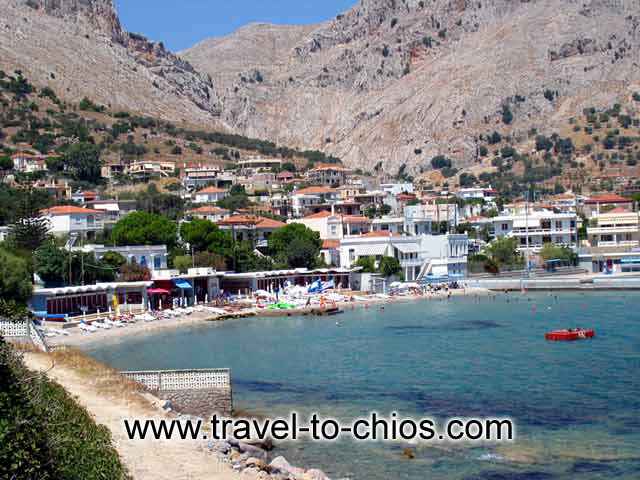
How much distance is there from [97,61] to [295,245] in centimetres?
10538

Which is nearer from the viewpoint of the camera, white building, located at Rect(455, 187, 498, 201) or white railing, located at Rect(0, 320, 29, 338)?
white railing, located at Rect(0, 320, 29, 338)

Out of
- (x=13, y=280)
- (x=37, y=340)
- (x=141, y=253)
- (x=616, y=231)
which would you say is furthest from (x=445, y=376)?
(x=616, y=231)

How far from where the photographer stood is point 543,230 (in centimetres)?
8775

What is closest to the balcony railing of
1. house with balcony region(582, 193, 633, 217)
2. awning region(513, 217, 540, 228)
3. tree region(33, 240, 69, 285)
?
awning region(513, 217, 540, 228)

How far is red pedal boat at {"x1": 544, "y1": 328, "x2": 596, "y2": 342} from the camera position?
4497cm

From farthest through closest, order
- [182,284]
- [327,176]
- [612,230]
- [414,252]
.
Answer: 1. [327,176]
2. [612,230]
3. [414,252]
4. [182,284]

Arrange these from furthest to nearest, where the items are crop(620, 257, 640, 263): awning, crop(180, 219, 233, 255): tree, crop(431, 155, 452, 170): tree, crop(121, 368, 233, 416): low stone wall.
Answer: crop(431, 155, 452, 170): tree → crop(620, 257, 640, 263): awning → crop(180, 219, 233, 255): tree → crop(121, 368, 233, 416): low stone wall

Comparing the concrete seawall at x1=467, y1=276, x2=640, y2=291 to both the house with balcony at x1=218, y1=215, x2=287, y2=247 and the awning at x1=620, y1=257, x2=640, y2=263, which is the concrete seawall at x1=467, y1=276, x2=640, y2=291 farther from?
the house with balcony at x1=218, y1=215, x2=287, y2=247

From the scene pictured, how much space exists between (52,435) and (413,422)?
1349cm

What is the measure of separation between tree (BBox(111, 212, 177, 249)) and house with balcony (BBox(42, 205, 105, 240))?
14.3 ft

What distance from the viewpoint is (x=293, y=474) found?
20312mm

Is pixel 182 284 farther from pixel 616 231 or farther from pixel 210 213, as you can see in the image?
pixel 616 231

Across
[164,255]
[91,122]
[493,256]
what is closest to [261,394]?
[164,255]

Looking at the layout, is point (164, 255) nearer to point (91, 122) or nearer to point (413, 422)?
point (413, 422)
